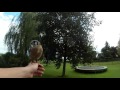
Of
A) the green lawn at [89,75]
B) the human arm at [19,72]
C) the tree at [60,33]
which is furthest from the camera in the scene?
the tree at [60,33]

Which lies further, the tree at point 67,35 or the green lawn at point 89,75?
the tree at point 67,35

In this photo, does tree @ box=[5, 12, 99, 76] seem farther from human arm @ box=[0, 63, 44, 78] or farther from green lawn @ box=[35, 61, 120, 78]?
human arm @ box=[0, 63, 44, 78]

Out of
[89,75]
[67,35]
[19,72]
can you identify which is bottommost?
[89,75]

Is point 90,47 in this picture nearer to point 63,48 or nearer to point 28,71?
point 63,48

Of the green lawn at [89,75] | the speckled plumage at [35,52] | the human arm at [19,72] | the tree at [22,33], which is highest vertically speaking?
the tree at [22,33]

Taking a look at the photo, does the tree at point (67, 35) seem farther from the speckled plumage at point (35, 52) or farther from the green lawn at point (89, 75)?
the speckled plumage at point (35, 52)

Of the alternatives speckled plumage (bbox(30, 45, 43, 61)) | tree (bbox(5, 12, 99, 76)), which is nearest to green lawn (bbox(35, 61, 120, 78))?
tree (bbox(5, 12, 99, 76))

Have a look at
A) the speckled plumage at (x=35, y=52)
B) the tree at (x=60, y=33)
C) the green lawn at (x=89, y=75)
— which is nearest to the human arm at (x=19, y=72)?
the speckled plumage at (x=35, y=52)

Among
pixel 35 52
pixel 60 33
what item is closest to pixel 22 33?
pixel 60 33

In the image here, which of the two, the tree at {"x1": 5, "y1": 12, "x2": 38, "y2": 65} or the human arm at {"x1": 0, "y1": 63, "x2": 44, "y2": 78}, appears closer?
the human arm at {"x1": 0, "y1": 63, "x2": 44, "y2": 78}

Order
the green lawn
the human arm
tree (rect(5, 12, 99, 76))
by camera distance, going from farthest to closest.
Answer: tree (rect(5, 12, 99, 76)), the green lawn, the human arm

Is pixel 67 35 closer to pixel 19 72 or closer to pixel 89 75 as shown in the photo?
pixel 89 75

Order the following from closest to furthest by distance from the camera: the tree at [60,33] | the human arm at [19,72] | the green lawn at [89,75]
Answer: the human arm at [19,72]
the green lawn at [89,75]
the tree at [60,33]
